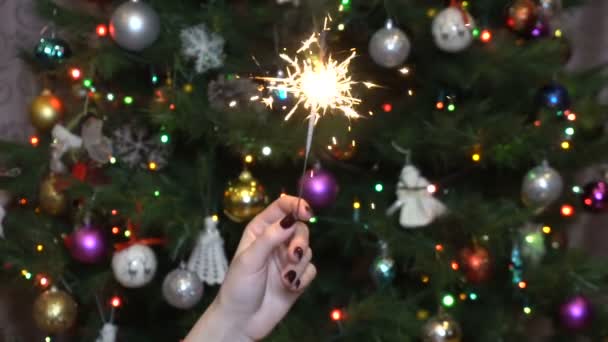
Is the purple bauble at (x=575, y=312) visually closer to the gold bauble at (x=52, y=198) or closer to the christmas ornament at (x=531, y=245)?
the christmas ornament at (x=531, y=245)

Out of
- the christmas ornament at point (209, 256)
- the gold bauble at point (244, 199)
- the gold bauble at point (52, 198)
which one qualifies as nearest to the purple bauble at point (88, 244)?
the gold bauble at point (52, 198)

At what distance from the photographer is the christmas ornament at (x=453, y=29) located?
1.69m

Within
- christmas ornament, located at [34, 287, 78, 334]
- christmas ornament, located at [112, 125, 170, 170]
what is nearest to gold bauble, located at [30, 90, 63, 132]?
christmas ornament, located at [112, 125, 170, 170]

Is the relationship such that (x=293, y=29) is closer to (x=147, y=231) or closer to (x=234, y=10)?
(x=234, y=10)

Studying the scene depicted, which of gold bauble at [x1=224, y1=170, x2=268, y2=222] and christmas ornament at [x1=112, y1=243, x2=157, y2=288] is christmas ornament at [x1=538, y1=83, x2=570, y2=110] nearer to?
gold bauble at [x1=224, y1=170, x2=268, y2=222]

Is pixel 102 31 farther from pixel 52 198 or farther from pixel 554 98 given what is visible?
pixel 554 98

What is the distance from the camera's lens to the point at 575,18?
2441mm

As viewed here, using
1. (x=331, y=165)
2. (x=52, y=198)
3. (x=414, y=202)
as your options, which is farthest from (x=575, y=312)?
(x=52, y=198)

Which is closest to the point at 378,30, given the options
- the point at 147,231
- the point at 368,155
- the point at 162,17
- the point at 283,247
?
the point at 368,155

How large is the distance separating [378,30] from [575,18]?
3.24 ft

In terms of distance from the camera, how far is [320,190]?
5.66 feet

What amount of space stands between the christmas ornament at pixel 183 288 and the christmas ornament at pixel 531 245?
0.74 meters

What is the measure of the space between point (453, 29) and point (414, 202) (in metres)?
0.38

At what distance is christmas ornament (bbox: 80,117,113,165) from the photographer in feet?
6.24
